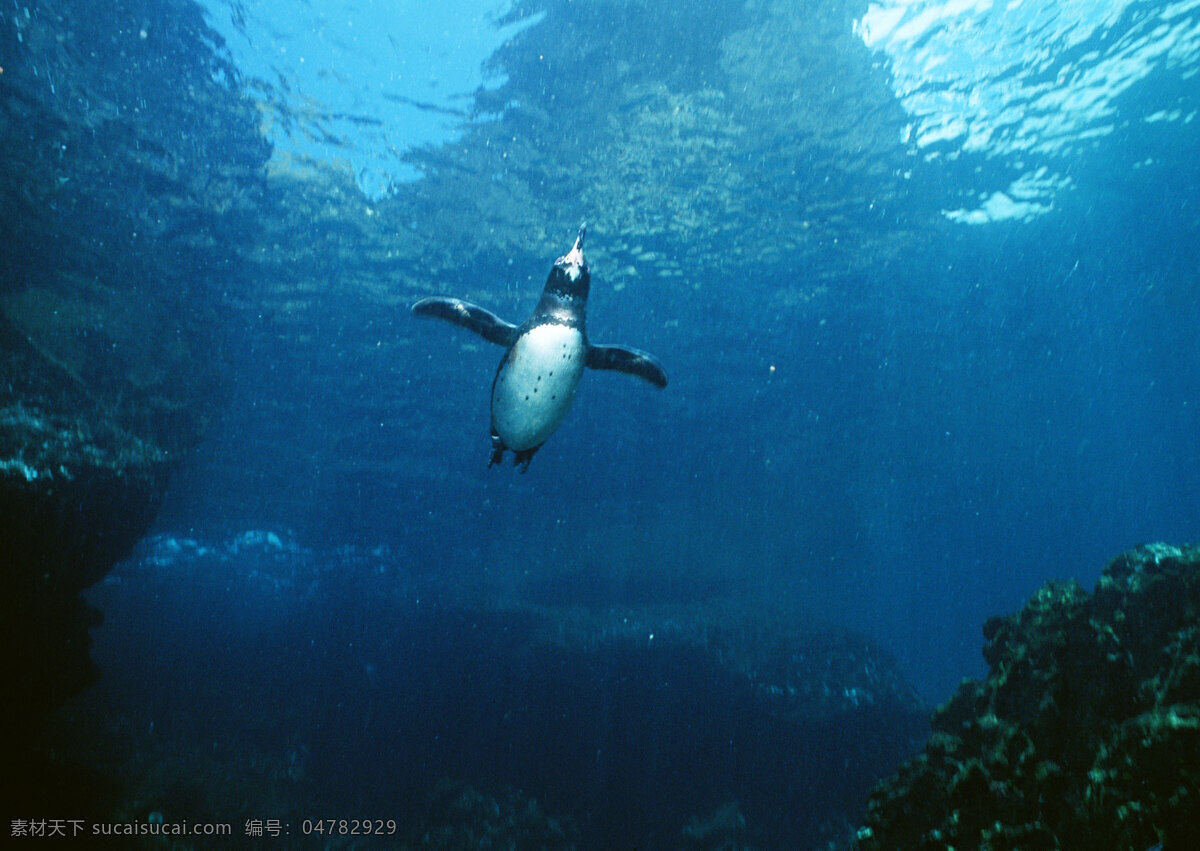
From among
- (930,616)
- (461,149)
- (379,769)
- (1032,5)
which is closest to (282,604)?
(379,769)

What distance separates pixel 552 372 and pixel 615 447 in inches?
747

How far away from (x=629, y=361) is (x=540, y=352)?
4.32ft

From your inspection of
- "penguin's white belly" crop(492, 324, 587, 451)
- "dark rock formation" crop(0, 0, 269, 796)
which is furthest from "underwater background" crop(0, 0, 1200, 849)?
"penguin's white belly" crop(492, 324, 587, 451)

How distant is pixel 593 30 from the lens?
1013 cm

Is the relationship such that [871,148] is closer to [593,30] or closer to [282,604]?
[593,30]

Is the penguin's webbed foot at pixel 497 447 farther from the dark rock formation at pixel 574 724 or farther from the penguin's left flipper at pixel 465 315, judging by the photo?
the dark rock formation at pixel 574 724

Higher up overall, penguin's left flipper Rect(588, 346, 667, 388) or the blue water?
the blue water

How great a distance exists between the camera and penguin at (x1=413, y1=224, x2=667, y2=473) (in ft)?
14.2

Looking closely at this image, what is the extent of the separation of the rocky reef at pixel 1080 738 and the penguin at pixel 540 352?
12.5ft

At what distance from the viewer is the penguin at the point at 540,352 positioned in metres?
4.32

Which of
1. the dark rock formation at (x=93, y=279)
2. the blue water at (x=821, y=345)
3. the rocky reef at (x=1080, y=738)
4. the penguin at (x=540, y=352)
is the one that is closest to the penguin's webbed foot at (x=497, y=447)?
the penguin at (x=540, y=352)

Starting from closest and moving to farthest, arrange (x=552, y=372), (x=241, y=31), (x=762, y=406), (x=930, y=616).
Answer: (x=552, y=372) → (x=241, y=31) → (x=762, y=406) → (x=930, y=616)

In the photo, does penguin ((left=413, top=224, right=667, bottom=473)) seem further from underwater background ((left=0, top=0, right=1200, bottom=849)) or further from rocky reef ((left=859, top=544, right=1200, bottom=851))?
underwater background ((left=0, top=0, right=1200, bottom=849))

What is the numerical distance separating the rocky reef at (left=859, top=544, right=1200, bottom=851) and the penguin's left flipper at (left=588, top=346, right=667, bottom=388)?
3.74m
